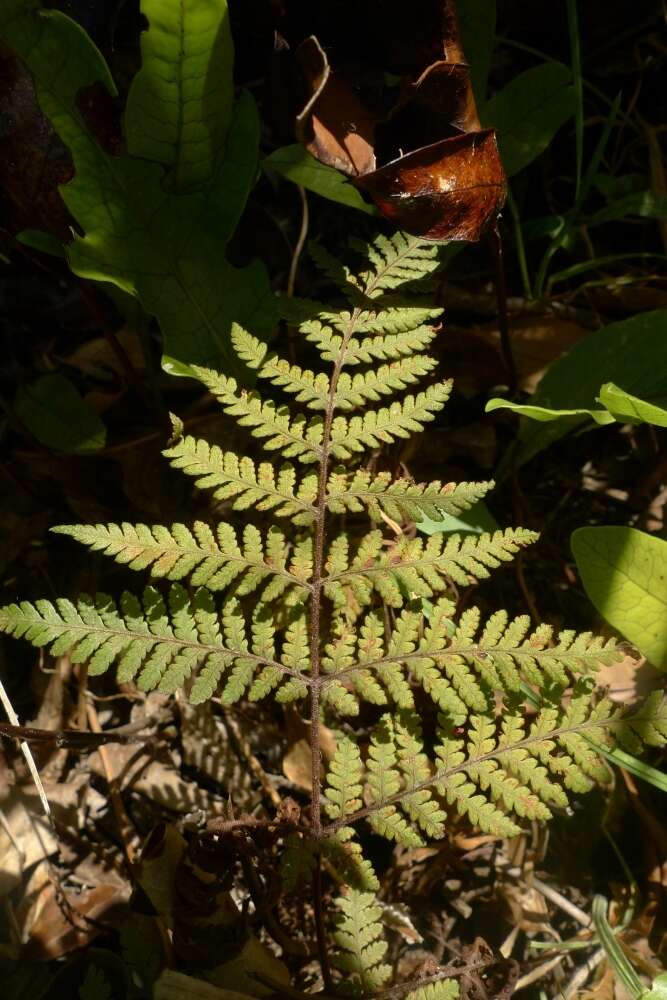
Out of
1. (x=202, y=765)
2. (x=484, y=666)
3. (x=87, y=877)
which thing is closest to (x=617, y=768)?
(x=484, y=666)

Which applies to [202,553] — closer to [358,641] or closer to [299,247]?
[358,641]

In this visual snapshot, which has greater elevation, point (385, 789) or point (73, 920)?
point (385, 789)

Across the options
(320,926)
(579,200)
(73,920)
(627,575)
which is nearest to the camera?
(320,926)

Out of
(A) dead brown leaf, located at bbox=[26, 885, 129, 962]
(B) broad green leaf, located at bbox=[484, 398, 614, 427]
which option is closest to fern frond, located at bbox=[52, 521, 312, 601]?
Answer: (B) broad green leaf, located at bbox=[484, 398, 614, 427]

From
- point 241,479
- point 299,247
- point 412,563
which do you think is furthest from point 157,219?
point 412,563

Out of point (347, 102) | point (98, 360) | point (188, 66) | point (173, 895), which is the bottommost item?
point (173, 895)

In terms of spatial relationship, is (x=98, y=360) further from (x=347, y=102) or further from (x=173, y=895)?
(x=173, y=895)

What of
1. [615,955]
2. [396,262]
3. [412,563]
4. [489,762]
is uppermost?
[396,262]
